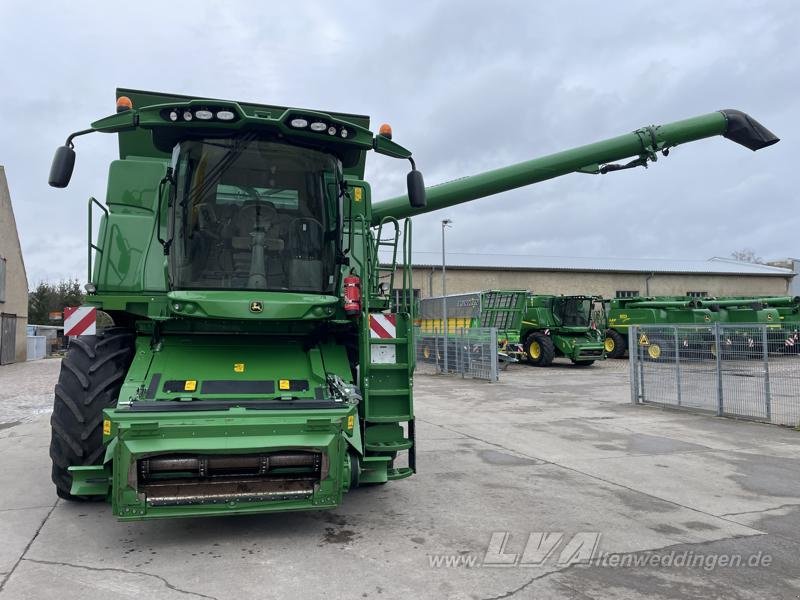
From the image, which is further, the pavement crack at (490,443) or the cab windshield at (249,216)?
A: the pavement crack at (490,443)

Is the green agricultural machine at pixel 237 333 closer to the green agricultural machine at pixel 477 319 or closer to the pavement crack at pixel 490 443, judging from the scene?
the pavement crack at pixel 490 443

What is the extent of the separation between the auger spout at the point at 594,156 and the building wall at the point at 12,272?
75.6ft

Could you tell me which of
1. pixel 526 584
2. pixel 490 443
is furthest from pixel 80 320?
pixel 490 443

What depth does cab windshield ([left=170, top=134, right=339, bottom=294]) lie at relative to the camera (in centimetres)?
481

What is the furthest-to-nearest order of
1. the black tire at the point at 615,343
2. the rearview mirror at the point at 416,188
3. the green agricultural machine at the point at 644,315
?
the black tire at the point at 615,343 → the green agricultural machine at the point at 644,315 → the rearview mirror at the point at 416,188

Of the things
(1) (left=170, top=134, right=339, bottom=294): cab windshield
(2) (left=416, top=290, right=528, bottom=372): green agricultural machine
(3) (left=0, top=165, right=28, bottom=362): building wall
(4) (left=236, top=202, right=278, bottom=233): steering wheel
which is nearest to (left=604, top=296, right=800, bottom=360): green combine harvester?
(2) (left=416, top=290, right=528, bottom=372): green agricultural machine

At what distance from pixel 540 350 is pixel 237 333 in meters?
19.3

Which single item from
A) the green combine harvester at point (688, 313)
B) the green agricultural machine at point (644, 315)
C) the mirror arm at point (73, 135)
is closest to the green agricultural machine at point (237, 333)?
the mirror arm at point (73, 135)

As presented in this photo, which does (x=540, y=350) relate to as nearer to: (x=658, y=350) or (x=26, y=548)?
(x=658, y=350)

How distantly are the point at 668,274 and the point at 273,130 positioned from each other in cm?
4697

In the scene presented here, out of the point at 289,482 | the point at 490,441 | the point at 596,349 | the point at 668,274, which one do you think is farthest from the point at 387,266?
the point at 668,274

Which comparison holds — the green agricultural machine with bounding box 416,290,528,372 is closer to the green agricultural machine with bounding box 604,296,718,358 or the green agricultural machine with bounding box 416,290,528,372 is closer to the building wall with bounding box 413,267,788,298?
the green agricultural machine with bounding box 604,296,718,358

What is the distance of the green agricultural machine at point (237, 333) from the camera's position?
4.06 meters

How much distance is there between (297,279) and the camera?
16.4 feet
